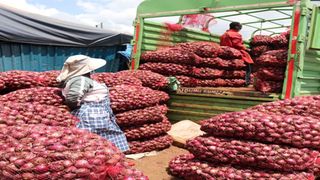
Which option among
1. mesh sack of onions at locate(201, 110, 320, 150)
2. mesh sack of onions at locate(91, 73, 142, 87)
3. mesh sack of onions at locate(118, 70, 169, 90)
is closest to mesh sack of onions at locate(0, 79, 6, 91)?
mesh sack of onions at locate(91, 73, 142, 87)

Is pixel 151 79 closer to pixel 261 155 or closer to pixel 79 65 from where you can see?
pixel 79 65

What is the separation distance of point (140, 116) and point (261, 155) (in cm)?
219

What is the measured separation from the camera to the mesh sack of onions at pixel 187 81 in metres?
6.76

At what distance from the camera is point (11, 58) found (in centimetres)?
723

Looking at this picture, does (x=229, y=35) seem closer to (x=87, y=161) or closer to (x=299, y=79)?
(x=299, y=79)

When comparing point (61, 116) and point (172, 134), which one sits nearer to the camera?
point (61, 116)

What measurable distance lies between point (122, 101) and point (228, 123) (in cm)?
178

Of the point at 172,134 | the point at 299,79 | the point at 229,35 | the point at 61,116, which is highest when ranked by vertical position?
the point at 229,35

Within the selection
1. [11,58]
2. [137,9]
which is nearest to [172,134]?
[137,9]

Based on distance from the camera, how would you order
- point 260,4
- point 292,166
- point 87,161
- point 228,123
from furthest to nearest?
point 260,4
point 228,123
point 292,166
point 87,161

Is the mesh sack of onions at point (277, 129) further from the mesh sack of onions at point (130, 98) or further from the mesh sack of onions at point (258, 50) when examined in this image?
the mesh sack of onions at point (258, 50)

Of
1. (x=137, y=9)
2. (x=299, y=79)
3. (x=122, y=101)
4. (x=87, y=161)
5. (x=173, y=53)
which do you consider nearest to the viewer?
(x=87, y=161)

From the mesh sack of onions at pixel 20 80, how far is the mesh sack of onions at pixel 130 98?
3.60 feet

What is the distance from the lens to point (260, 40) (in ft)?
30.1
